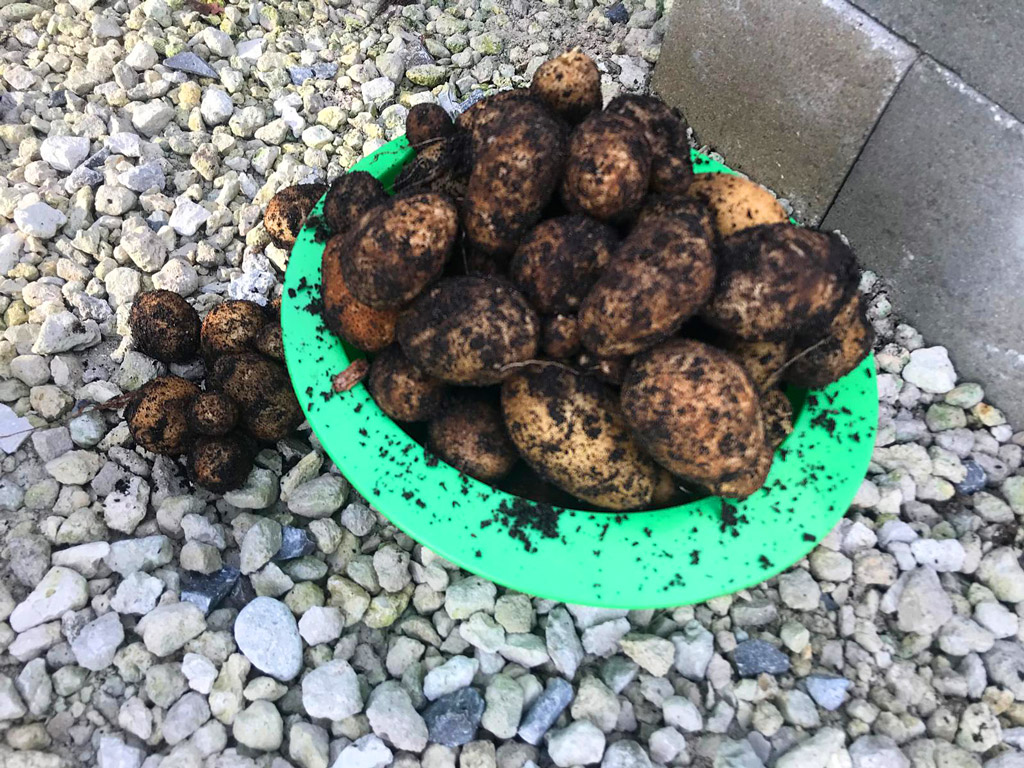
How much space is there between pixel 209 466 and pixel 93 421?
44 centimetres

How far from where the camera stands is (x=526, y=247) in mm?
1458

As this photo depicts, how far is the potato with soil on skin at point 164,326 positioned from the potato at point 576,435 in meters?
1.01

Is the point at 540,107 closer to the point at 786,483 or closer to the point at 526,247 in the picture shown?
the point at 526,247

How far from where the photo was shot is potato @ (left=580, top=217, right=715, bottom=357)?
4.30 ft

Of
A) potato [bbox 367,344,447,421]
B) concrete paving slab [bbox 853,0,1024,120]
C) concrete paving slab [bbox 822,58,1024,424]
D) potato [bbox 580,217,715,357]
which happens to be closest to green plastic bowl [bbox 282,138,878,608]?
potato [bbox 367,344,447,421]

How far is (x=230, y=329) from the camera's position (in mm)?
1962

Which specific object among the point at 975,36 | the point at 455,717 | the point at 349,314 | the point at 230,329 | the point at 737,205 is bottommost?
the point at 455,717

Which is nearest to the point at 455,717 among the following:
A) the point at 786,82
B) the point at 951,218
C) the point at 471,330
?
the point at 471,330

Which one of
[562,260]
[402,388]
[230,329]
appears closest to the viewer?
[562,260]

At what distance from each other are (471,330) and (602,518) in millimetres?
451

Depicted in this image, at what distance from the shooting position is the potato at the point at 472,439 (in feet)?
5.09

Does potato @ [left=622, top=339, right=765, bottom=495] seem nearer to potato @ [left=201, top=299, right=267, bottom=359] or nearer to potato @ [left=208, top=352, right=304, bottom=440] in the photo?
potato @ [left=208, top=352, right=304, bottom=440]

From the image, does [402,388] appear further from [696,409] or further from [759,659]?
[759,659]

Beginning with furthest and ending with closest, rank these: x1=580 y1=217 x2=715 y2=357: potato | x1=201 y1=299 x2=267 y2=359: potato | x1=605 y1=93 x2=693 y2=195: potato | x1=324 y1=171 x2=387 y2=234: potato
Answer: x1=201 y1=299 x2=267 y2=359: potato
x1=324 y1=171 x2=387 y2=234: potato
x1=605 y1=93 x2=693 y2=195: potato
x1=580 y1=217 x2=715 y2=357: potato
